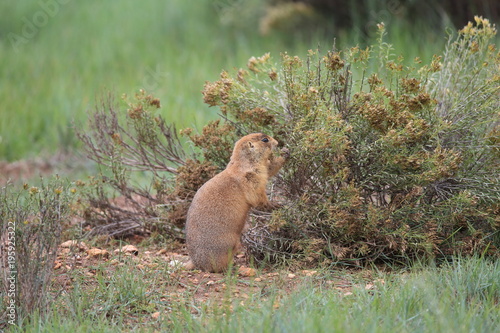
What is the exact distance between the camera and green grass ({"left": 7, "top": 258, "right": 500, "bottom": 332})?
142 inches

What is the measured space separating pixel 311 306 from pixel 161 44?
9917 millimetres

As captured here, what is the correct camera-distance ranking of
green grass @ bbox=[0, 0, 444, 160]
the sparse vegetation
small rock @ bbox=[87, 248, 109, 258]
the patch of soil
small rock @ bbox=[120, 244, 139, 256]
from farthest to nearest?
green grass @ bbox=[0, 0, 444, 160]
small rock @ bbox=[120, 244, 139, 256]
small rock @ bbox=[87, 248, 109, 258]
the patch of soil
the sparse vegetation

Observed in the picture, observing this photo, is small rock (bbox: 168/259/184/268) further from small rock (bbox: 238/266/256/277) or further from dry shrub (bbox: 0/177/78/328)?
dry shrub (bbox: 0/177/78/328)

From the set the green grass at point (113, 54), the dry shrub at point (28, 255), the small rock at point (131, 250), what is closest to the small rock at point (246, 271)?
the small rock at point (131, 250)

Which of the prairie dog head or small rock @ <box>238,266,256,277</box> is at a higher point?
the prairie dog head

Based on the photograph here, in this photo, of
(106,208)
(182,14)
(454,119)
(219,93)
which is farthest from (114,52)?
(454,119)

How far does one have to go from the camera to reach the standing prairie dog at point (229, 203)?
4.81 metres

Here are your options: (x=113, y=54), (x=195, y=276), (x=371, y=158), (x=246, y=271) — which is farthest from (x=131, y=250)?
(x=113, y=54)

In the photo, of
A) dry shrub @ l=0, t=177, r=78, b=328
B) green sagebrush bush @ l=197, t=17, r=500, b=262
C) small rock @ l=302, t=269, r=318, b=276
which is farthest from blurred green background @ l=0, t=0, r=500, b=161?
dry shrub @ l=0, t=177, r=78, b=328

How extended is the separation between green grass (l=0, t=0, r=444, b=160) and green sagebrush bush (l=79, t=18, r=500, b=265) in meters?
4.00

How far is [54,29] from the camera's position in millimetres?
14383

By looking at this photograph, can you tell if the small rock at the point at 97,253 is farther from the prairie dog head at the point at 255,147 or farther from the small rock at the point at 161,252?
the prairie dog head at the point at 255,147

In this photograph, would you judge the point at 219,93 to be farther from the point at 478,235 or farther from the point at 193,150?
the point at 478,235

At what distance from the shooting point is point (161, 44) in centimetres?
1311
